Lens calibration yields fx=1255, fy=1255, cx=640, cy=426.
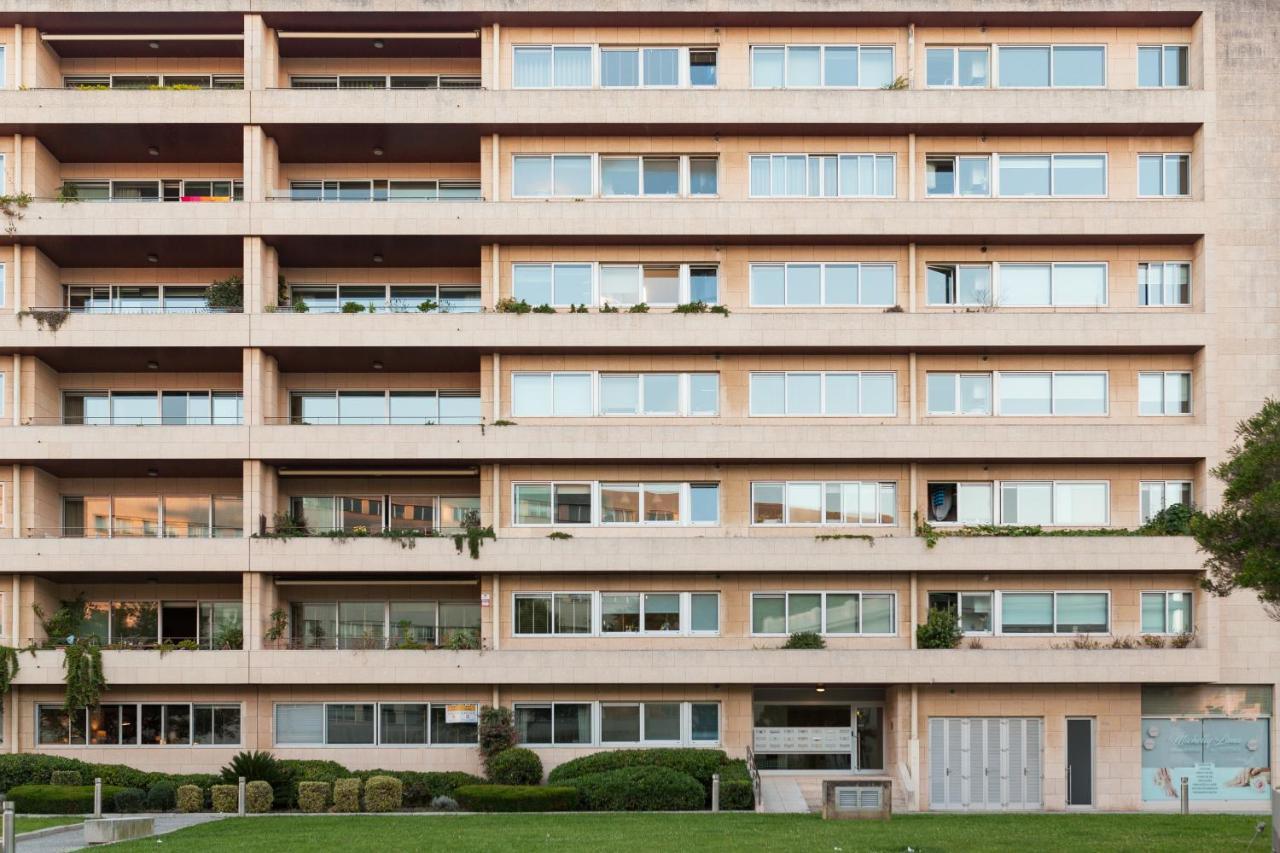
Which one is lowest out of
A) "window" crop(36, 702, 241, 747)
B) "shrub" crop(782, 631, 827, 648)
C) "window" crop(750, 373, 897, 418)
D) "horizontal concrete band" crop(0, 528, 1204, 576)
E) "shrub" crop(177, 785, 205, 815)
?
"shrub" crop(177, 785, 205, 815)

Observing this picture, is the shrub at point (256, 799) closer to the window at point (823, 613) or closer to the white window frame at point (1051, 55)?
the window at point (823, 613)

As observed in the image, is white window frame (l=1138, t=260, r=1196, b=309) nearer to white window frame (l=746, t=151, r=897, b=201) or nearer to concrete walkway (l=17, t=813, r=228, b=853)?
white window frame (l=746, t=151, r=897, b=201)

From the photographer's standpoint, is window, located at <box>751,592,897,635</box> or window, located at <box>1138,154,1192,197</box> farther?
window, located at <box>1138,154,1192,197</box>

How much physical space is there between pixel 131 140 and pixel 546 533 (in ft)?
60.2

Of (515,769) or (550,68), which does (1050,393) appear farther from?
(515,769)

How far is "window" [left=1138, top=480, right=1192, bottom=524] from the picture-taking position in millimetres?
39688

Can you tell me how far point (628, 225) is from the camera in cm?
3925

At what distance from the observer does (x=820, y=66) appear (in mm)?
40750

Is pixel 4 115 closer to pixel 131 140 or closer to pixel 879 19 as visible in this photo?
pixel 131 140

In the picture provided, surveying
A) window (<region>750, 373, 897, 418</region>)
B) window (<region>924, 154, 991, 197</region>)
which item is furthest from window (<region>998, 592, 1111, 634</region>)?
window (<region>924, 154, 991, 197</region>)

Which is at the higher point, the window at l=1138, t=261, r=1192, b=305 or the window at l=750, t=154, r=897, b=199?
the window at l=750, t=154, r=897, b=199

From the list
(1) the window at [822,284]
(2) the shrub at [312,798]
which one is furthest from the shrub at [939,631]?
(2) the shrub at [312,798]

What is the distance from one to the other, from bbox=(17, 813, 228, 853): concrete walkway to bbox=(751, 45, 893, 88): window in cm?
2752

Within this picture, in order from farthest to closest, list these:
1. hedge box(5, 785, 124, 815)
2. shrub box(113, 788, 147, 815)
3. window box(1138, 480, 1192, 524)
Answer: window box(1138, 480, 1192, 524) → shrub box(113, 788, 147, 815) → hedge box(5, 785, 124, 815)
